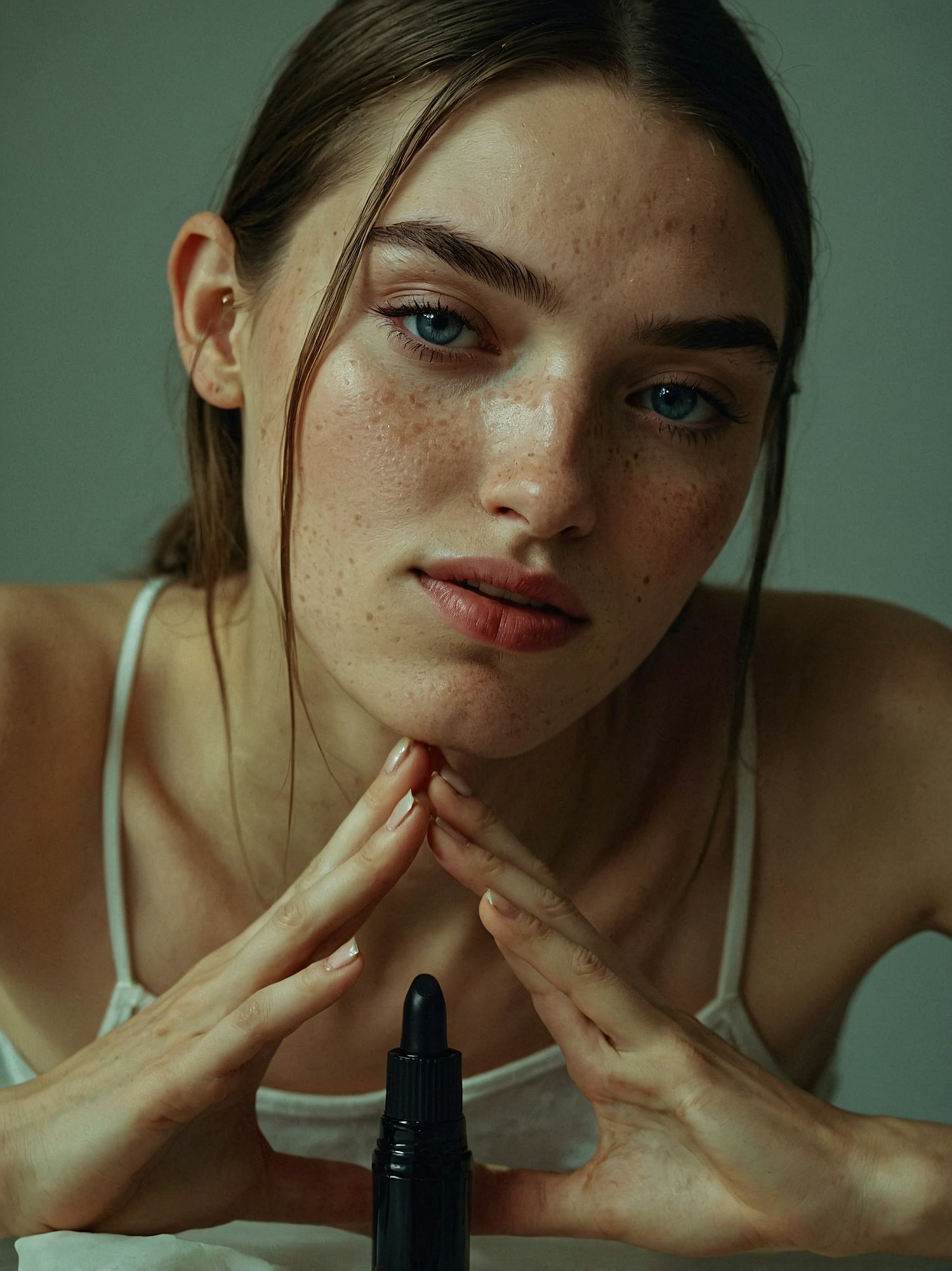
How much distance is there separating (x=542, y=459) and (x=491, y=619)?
0.09m


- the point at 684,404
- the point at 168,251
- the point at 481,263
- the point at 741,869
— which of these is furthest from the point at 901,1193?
the point at 168,251

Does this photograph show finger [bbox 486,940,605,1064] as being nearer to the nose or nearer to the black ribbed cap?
the black ribbed cap

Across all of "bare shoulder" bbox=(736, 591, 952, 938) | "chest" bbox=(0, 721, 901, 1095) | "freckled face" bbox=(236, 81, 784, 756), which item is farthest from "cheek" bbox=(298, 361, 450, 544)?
"bare shoulder" bbox=(736, 591, 952, 938)

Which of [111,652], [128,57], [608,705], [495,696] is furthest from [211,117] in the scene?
[495,696]

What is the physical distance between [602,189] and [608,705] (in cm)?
44

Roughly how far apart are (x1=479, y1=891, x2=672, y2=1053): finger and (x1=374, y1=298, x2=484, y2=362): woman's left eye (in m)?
0.31

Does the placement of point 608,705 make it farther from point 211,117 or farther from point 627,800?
point 211,117

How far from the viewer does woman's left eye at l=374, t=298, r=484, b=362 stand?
0.81 m

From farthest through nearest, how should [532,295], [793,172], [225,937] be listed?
1. [225,937]
2. [793,172]
3. [532,295]

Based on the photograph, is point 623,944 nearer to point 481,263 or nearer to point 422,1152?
point 422,1152

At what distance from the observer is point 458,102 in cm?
81

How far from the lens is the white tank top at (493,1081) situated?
1035 mm

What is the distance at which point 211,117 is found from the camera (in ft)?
4.93

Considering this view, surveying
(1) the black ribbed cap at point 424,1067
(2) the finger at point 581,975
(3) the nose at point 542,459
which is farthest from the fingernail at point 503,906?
(3) the nose at point 542,459
